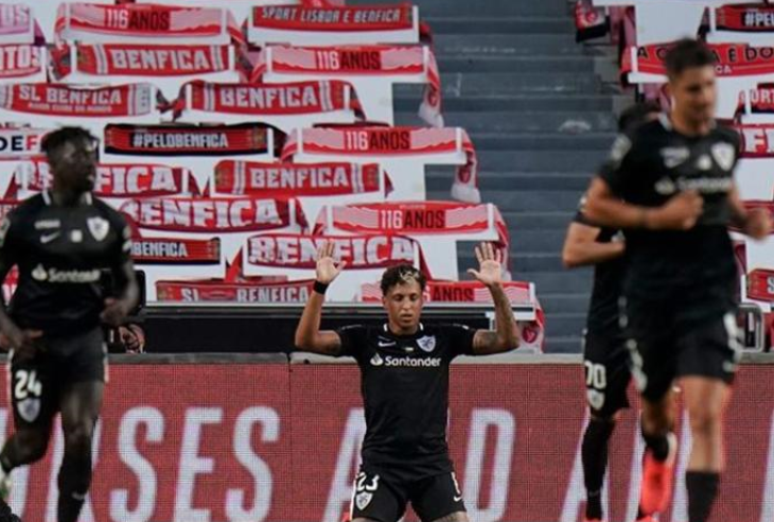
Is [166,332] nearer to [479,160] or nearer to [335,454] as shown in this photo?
[335,454]

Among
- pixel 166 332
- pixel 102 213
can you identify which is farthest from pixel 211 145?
pixel 102 213

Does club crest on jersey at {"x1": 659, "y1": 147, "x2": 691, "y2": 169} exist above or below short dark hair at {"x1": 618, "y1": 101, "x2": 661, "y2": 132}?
below

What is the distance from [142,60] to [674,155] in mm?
9823

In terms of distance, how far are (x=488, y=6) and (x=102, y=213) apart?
989 centimetres

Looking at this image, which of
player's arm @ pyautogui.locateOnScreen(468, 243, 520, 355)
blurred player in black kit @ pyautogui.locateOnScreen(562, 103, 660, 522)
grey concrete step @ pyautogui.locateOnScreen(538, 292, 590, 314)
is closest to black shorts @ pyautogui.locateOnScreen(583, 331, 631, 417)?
blurred player in black kit @ pyautogui.locateOnScreen(562, 103, 660, 522)

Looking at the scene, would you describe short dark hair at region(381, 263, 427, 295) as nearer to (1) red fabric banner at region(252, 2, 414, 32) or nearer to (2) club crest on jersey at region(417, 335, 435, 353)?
(2) club crest on jersey at region(417, 335, 435, 353)

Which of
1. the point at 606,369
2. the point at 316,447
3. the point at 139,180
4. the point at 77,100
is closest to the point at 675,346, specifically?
the point at 606,369

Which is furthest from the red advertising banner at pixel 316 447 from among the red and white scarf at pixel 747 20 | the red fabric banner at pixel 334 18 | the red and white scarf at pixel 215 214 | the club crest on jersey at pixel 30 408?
the red and white scarf at pixel 747 20

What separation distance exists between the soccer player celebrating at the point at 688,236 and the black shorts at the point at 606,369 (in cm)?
138

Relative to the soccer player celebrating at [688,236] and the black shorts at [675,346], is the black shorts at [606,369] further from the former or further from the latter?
the soccer player celebrating at [688,236]

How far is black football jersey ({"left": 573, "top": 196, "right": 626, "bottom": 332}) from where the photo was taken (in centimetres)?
1138

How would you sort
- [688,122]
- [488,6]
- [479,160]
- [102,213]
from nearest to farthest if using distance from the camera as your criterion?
[688,122], [102,213], [479,160], [488,6]

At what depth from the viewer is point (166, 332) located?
14.4m

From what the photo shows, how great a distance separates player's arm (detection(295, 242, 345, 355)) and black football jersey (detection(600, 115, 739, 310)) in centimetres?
248
